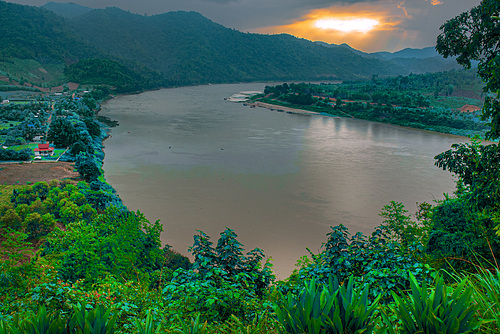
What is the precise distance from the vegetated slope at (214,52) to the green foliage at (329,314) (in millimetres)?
106251

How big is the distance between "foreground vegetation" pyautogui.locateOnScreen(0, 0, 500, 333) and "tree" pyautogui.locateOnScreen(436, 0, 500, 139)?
3cm

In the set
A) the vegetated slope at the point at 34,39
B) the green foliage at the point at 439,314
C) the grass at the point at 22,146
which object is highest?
the vegetated slope at the point at 34,39

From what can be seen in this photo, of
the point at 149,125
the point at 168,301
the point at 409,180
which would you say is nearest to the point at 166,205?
the point at 168,301

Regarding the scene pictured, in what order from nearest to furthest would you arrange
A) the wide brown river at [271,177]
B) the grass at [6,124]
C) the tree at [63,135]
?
the wide brown river at [271,177] → the tree at [63,135] → the grass at [6,124]

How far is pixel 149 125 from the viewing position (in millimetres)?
38625

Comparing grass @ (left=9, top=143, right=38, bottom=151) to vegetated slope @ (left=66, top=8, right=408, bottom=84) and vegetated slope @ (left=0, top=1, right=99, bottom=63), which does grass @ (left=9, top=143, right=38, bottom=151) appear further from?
vegetated slope @ (left=66, top=8, right=408, bottom=84)

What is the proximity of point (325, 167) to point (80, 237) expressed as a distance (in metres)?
18.5

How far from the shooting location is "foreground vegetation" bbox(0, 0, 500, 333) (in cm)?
243

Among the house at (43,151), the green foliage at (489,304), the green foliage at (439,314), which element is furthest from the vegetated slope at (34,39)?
the green foliage at (489,304)

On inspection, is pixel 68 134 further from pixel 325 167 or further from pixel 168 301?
pixel 168 301

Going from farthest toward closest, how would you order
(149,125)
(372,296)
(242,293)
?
(149,125) < (242,293) < (372,296)

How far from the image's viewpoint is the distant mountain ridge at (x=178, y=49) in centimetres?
9562

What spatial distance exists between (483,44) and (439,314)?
4812mm

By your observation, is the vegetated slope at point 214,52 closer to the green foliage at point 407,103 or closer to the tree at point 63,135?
the green foliage at point 407,103
